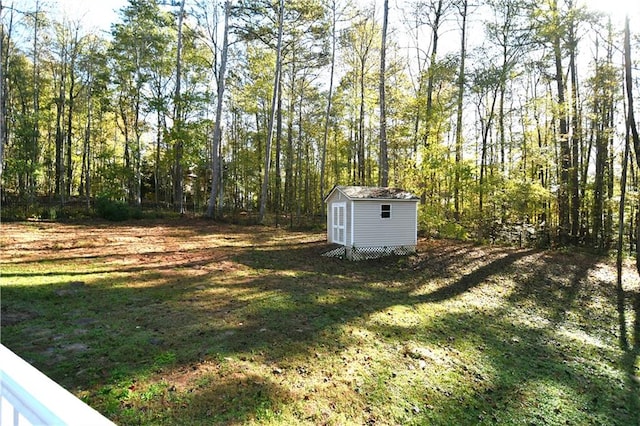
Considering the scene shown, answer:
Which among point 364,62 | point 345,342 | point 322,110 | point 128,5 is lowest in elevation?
point 345,342

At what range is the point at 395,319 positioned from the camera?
6.09 metres

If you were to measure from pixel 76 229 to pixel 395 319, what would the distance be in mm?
12738

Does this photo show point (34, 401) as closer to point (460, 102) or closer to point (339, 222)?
point (339, 222)

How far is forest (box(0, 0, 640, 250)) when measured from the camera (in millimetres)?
14039

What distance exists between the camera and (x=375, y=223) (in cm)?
1219

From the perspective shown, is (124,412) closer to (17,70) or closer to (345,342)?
(345,342)

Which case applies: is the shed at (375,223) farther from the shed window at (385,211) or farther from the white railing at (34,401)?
the white railing at (34,401)

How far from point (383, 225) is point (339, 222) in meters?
1.75

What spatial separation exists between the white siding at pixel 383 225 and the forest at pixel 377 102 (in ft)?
5.76

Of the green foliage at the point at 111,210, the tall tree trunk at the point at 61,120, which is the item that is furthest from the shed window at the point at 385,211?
the tall tree trunk at the point at 61,120

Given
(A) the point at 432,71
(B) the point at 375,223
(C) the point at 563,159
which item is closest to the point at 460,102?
(A) the point at 432,71

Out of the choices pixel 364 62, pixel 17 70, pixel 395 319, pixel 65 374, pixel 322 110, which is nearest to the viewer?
pixel 65 374

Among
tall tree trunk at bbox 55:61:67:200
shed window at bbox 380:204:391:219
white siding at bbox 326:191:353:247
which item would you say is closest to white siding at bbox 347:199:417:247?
shed window at bbox 380:204:391:219

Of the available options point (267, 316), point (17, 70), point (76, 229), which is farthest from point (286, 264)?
point (17, 70)
